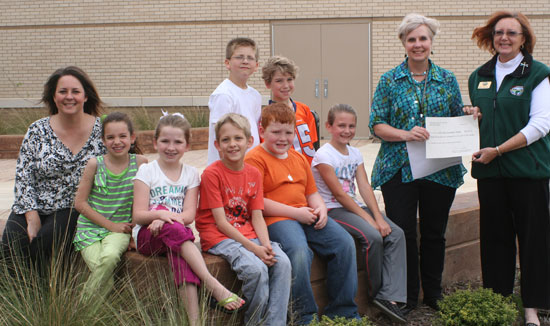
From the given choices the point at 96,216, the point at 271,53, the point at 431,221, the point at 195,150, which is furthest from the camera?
the point at 271,53

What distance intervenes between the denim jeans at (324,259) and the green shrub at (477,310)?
794 mm

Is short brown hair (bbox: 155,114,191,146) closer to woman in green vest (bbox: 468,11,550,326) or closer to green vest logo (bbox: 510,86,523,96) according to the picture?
woman in green vest (bbox: 468,11,550,326)

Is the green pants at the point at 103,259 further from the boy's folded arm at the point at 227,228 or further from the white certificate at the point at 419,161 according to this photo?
the white certificate at the point at 419,161

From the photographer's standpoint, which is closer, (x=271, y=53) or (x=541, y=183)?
(x=541, y=183)

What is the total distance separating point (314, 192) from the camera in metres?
4.25

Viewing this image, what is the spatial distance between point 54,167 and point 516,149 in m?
3.31

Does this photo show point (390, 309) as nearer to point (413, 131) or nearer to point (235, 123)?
point (413, 131)

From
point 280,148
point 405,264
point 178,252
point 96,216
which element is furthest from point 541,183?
point 96,216

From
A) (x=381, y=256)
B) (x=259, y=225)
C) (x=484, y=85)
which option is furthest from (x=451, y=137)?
(x=259, y=225)

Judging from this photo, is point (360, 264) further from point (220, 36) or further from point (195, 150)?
point (220, 36)

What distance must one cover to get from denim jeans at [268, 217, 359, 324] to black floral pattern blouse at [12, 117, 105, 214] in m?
1.48

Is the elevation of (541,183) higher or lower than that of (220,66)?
lower

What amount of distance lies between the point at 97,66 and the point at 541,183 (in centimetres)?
1269

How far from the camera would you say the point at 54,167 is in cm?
422
